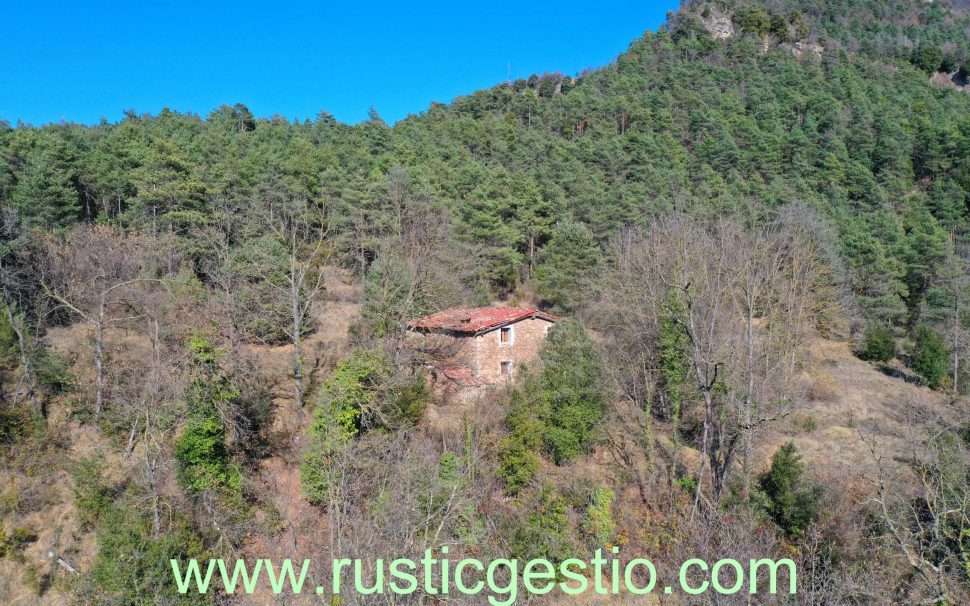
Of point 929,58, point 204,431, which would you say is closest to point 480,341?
point 204,431

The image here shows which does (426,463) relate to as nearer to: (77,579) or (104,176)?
(77,579)

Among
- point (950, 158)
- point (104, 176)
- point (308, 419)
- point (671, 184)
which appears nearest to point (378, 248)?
point (308, 419)

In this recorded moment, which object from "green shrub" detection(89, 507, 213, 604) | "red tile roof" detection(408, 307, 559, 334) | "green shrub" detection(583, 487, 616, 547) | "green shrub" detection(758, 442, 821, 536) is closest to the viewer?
"green shrub" detection(89, 507, 213, 604)

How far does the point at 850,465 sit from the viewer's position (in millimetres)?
18547

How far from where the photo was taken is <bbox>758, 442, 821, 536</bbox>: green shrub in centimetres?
1470

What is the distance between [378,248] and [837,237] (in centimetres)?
2938

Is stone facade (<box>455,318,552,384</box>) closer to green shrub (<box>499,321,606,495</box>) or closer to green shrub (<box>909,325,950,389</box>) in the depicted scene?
green shrub (<box>499,321,606,495</box>)

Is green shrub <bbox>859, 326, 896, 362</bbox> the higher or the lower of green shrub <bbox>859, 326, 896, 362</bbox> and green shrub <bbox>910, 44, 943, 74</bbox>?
the lower

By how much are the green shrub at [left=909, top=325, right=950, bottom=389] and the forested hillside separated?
0.19m

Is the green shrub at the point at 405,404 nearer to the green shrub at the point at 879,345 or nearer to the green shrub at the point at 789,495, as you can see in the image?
the green shrub at the point at 789,495

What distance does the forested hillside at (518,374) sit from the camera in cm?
1327

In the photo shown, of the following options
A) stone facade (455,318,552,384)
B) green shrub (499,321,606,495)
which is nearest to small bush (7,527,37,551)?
green shrub (499,321,606,495)

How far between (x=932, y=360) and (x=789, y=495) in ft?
63.7

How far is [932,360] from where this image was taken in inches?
1070
